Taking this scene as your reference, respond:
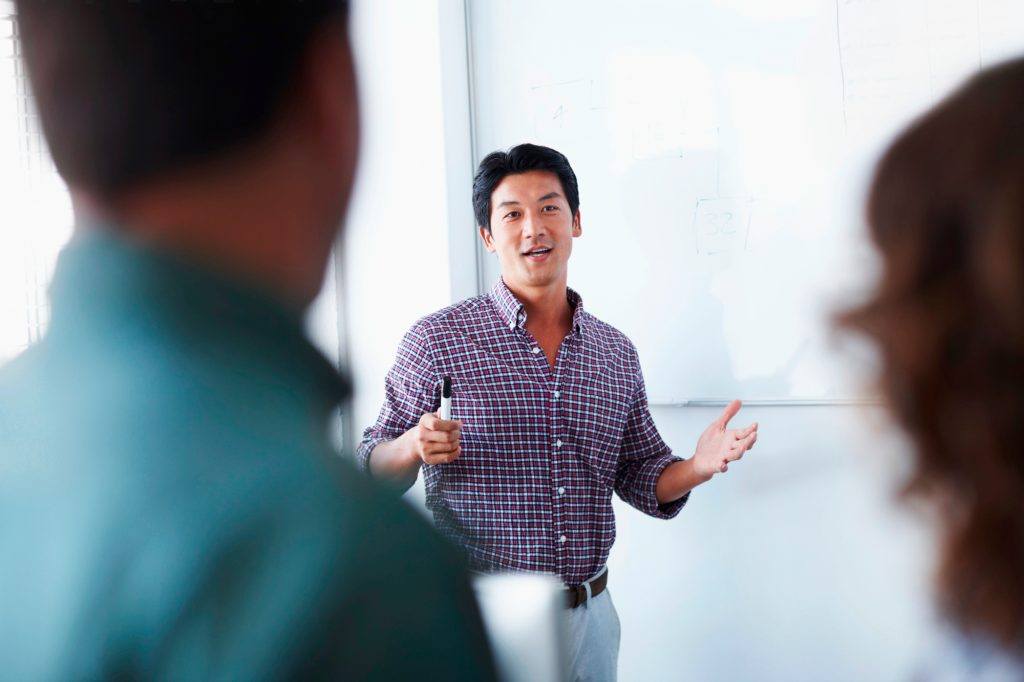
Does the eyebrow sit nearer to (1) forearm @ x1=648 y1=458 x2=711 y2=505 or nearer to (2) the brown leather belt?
(1) forearm @ x1=648 y1=458 x2=711 y2=505

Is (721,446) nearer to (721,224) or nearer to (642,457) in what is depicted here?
(642,457)

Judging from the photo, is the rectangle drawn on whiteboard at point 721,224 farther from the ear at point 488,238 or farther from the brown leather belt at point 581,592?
the brown leather belt at point 581,592

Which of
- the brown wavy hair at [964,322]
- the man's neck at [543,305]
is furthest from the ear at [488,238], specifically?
the brown wavy hair at [964,322]

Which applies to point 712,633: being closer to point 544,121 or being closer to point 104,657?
point 544,121

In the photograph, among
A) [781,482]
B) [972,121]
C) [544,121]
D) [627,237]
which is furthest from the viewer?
[544,121]

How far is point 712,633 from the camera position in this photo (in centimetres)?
232

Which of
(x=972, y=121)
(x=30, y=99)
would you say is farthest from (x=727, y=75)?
(x=30, y=99)

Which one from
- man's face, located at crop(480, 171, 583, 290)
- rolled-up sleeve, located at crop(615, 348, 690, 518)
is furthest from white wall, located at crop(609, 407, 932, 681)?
man's face, located at crop(480, 171, 583, 290)

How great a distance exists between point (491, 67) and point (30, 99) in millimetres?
2412

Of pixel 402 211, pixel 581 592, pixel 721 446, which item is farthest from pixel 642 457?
pixel 402 211

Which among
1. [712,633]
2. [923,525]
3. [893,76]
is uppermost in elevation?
[893,76]

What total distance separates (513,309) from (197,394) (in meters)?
1.67

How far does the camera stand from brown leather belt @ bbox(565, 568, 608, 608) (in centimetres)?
187

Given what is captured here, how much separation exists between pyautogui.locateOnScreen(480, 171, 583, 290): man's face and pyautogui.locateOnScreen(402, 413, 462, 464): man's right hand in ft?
1.55
